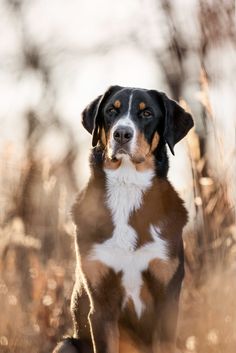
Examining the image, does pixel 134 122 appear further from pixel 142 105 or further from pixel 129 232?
pixel 129 232

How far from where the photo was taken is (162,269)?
5125 mm

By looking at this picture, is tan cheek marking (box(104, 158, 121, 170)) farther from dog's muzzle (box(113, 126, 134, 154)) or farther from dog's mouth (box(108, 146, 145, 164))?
dog's muzzle (box(113, 126, 134, 154))

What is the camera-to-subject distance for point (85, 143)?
30.7 ft

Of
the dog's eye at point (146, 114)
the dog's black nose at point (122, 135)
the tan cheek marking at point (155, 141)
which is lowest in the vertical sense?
the tan cheek marking at point (155, 141)

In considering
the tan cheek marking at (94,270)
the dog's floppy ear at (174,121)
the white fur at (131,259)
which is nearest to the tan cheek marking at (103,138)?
A: the dog's floppy ear at (174,121)

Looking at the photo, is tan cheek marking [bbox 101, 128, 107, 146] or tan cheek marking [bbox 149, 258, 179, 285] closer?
tan cheek marking [bbox 149, 258, 179, 285]

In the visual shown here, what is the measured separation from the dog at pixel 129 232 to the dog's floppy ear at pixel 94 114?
1 cm

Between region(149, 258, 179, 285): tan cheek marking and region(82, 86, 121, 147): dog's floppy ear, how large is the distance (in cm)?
90

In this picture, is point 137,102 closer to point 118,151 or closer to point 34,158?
point 118,151

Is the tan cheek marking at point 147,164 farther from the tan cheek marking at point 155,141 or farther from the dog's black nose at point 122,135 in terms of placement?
the dog's black nose at point 122,135

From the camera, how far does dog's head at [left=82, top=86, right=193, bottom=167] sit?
17.0ft

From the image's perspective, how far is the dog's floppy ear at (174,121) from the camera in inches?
213

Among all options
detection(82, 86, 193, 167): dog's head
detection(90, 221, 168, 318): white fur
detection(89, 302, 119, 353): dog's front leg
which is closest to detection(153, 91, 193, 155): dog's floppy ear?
detection(82, 86, 193, 167): dog's head

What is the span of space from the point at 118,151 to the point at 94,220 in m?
0.45
